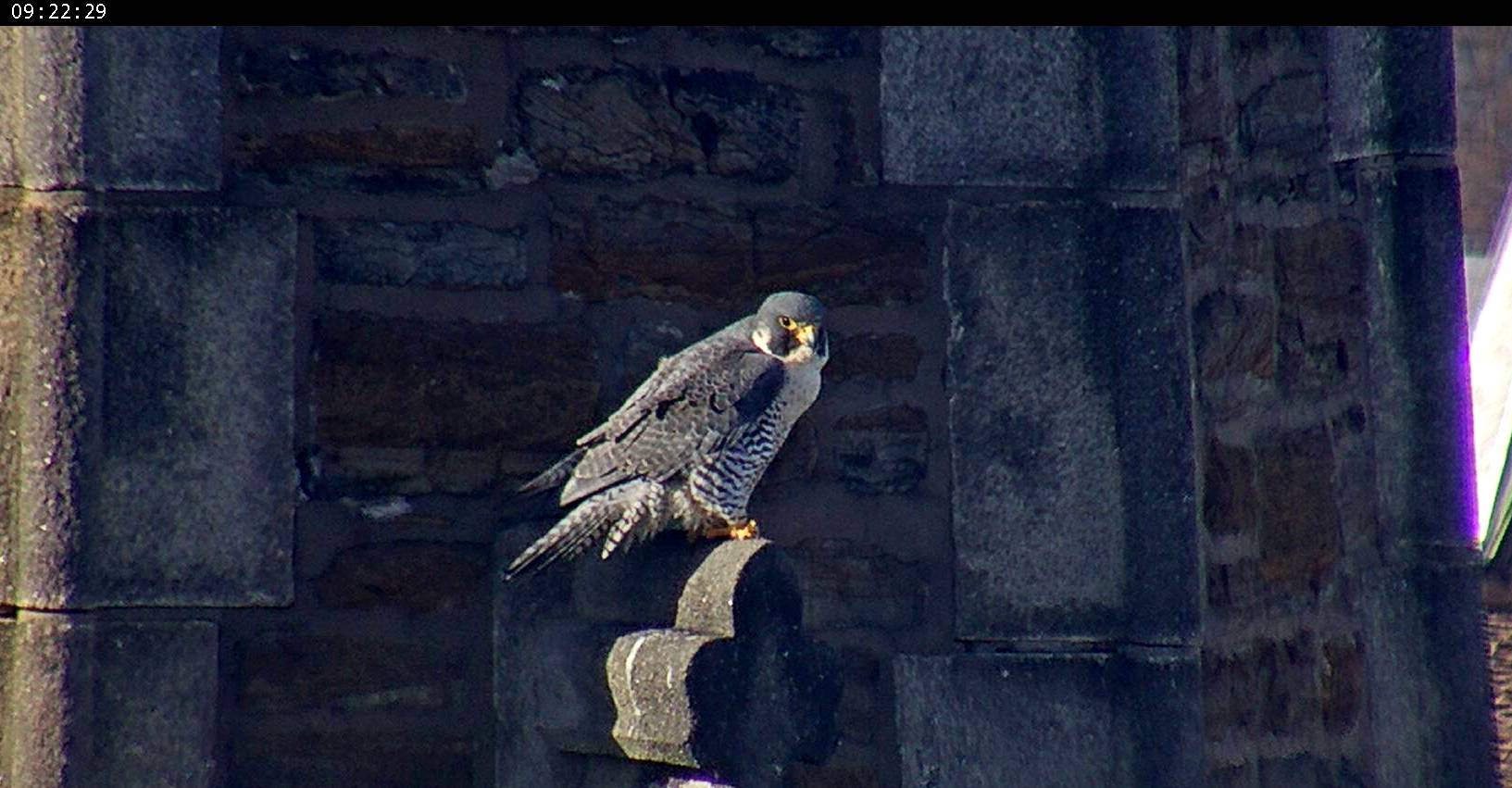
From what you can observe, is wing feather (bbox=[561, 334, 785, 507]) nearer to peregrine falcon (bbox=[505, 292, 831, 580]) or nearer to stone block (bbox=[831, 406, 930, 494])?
peregrine falcon (bbox=[505, 292, 831, 580])

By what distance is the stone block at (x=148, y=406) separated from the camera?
3.84 m

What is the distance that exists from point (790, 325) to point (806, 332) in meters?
0.03

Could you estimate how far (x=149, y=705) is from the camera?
152 inches

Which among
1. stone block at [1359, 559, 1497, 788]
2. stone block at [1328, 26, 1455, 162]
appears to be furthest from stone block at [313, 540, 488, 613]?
stone block at [1328, 26, 1455, 162]

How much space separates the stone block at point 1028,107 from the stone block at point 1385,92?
961 mm

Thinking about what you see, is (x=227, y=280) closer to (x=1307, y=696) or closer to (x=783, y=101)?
(x=783, y=101)

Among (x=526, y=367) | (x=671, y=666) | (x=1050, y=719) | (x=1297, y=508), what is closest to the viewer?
(x=671, y=666)

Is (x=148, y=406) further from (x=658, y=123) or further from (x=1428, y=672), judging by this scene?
(x=1428, y=672)

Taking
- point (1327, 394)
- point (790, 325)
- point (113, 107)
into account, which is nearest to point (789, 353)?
point (790, 325)

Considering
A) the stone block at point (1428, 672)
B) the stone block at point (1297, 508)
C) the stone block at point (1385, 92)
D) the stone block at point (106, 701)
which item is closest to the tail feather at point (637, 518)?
the stone block at point (106, 701)

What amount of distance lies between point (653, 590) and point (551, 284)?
22.6 inches

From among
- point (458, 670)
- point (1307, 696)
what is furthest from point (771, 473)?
point (1307, 696)

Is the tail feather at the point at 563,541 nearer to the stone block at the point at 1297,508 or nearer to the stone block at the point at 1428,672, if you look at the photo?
the stone block at the point at 1297,508

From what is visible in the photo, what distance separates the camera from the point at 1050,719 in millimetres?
4188
